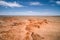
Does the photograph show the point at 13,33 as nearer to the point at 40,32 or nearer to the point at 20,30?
the point at 20,30

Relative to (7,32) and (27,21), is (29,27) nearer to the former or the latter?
(27,21)

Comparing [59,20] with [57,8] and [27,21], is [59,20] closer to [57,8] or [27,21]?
[57,8]

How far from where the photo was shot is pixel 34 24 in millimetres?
1897

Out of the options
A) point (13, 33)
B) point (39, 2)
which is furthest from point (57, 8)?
point (13, 33)

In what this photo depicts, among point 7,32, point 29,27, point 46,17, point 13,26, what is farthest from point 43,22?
point 7,32

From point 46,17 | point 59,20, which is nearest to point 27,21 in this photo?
point 46,17

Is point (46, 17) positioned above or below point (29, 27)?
above

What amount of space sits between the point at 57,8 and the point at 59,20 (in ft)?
0.78

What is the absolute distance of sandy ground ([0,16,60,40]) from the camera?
183cm

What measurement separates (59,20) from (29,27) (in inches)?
23.8

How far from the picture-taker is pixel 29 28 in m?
1.87

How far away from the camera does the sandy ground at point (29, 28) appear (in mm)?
1829

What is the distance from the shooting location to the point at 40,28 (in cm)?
188

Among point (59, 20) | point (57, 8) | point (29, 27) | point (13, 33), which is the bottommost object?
point (13, 33)
